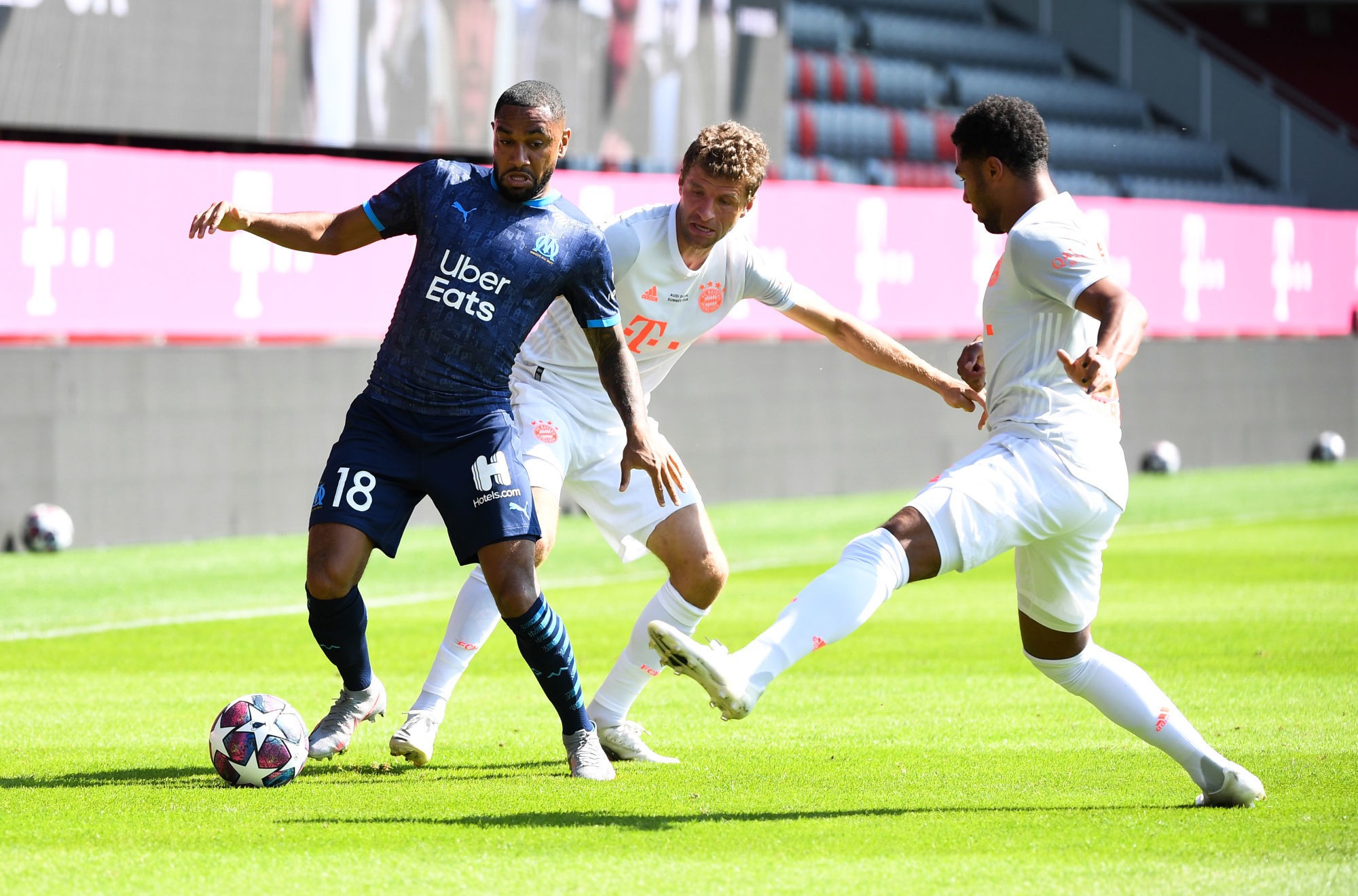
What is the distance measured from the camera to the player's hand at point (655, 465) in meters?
5.27

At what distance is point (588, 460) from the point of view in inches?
242

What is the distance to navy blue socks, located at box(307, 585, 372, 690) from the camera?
18.2 feet

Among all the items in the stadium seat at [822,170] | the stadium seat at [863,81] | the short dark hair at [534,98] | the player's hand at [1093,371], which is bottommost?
the player's hand at [1093,371]

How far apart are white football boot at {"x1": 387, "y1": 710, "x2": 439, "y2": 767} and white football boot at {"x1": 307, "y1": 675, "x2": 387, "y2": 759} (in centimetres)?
20

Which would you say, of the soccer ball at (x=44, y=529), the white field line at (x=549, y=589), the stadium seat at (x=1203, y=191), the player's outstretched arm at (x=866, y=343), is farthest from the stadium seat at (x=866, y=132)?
the player's outstretched arm at (x=866, y=343)

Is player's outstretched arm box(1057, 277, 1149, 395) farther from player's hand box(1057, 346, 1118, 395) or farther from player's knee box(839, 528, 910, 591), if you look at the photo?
player's knee box(839, 528, 910, 591)

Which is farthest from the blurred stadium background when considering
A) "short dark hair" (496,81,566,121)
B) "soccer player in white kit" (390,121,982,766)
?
"short dark hair" (496,81,566,121)

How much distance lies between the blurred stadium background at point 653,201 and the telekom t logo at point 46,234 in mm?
19

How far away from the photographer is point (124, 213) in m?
11.9

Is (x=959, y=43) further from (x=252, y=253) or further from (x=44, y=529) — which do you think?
(x=44, y=529)

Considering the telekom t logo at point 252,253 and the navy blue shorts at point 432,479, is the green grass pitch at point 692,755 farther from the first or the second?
the telekom t logo at point 252,253

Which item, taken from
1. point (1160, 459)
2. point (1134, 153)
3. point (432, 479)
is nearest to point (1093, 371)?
point (432, 479)

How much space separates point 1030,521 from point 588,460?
1.86 meters

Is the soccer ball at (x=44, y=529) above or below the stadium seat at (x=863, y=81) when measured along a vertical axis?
below
